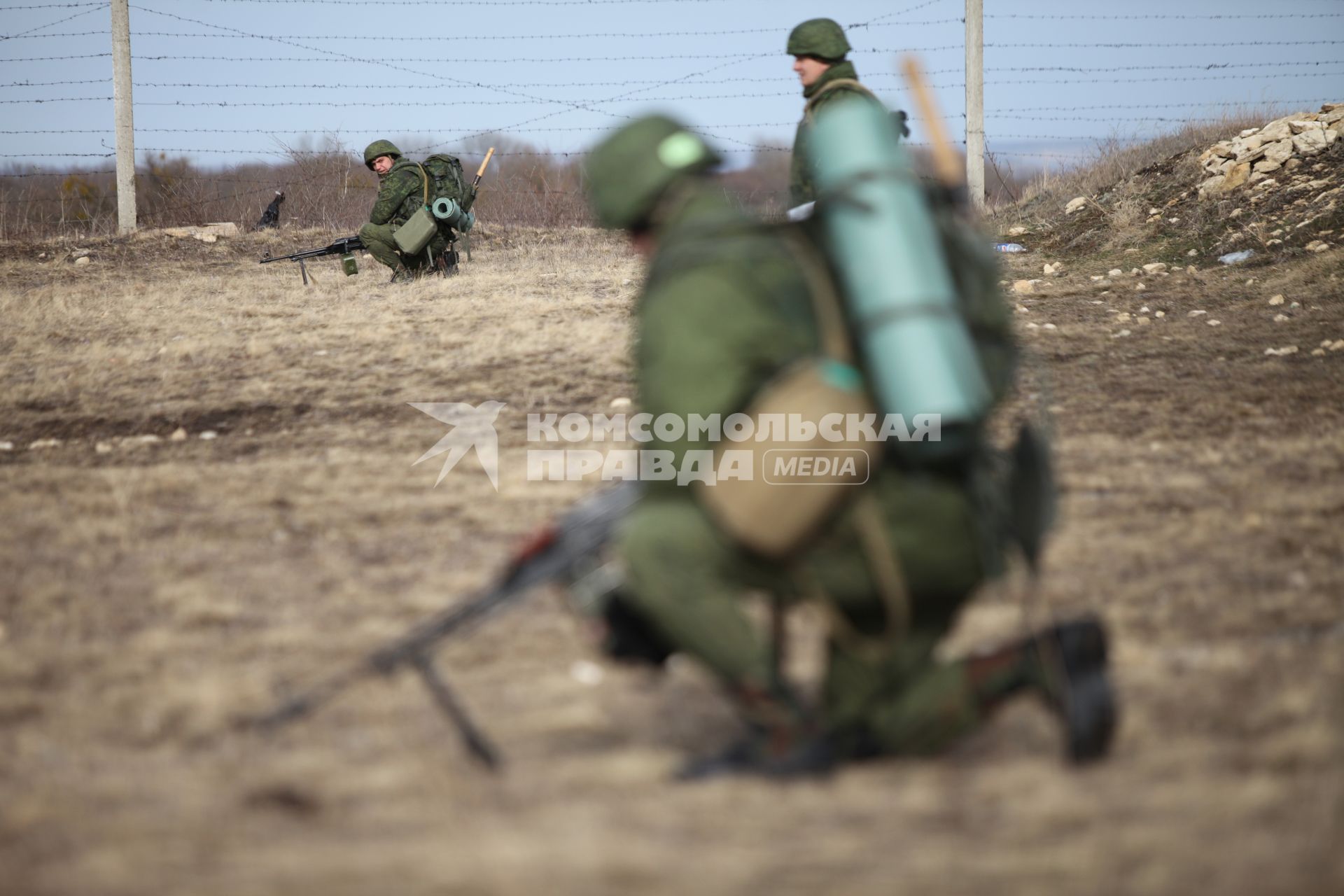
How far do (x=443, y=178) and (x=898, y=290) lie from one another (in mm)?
9460

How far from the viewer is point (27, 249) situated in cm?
1209

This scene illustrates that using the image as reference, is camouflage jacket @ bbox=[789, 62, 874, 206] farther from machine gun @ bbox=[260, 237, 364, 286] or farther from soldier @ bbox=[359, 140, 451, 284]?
machine gun @ bbox=[260, 237, 364, 286]

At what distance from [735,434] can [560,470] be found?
301cm

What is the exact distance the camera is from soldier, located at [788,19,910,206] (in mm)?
5648

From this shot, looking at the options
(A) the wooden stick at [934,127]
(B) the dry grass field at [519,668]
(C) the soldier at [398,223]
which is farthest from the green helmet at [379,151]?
(A) the wooden stick at [934,127]

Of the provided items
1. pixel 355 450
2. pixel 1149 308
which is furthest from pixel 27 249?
pixel 1149 308

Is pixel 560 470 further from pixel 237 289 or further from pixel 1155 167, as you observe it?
pixel 1155 167

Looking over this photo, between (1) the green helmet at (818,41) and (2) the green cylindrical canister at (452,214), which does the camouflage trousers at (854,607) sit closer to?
(1) the green helmet at (818,41)

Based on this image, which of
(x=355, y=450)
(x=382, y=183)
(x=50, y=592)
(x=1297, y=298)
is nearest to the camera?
(x=50, y=592)

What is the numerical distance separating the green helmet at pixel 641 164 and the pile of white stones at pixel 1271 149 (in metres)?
9.03

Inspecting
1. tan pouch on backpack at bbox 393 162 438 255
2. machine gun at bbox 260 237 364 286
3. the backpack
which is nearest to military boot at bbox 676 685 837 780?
tan pouch on backpack at bbox 393 162 438 255

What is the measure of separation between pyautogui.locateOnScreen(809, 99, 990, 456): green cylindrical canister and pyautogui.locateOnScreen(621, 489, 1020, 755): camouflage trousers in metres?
0.21

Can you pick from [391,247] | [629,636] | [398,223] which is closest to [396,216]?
[398,223]

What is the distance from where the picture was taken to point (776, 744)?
2.37m
